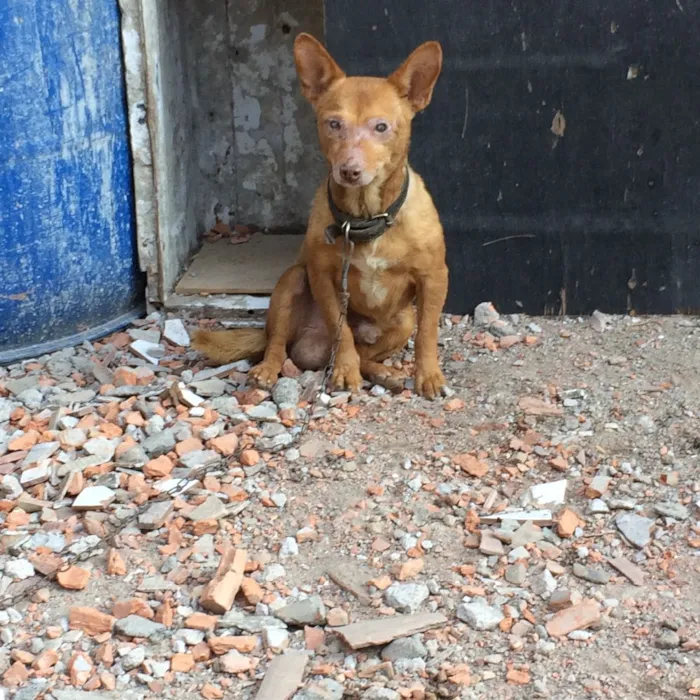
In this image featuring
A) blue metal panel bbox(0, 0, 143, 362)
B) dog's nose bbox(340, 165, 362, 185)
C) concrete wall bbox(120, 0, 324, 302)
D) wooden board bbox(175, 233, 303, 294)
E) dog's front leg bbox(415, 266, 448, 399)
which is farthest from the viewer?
wooden board bbox(175, 233, 303, 294)

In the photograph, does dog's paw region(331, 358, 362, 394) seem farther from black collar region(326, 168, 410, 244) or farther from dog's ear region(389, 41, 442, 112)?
dog's ear region(389, 41, 442, 112)

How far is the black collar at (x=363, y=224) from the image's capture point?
4.28 meters

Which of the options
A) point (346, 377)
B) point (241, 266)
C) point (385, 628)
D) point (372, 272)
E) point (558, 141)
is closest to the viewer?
point (385, 628)

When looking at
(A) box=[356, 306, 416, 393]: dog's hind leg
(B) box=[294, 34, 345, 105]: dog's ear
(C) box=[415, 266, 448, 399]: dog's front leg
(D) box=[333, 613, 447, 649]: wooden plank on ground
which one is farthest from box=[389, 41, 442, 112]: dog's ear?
(D) box=[333, 613, 447, 649]: wooden plank on ground

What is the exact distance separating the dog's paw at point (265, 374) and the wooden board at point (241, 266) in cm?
91

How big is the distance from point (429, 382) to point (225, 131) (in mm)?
2641

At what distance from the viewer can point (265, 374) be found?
4.58 metres

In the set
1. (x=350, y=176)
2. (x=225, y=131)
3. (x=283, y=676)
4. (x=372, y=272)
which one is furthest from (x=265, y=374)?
(x=225, y=131)

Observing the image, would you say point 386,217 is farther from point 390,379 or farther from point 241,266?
point 241,266

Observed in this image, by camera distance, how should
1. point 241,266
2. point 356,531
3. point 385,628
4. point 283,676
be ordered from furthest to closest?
point 241,266 < point 356,531 < point 385,628 < point 283,676

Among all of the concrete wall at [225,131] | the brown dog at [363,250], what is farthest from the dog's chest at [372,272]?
the concrete wall at [225,131]

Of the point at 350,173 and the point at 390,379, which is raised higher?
the point at 350,173

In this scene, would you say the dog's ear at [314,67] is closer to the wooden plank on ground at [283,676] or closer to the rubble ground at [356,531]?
the rubble ground at [356,531]

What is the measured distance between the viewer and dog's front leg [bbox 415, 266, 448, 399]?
4.46m
